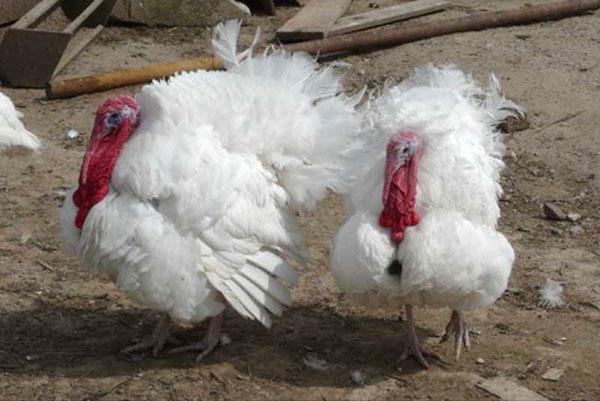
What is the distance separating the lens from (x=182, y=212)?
18.2 feet

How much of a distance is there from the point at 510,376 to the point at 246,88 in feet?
6.80

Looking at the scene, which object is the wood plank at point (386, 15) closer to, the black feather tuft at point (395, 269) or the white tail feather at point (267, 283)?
the white tail feather at point (267, 283)

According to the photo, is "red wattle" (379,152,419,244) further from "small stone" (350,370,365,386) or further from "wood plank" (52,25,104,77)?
"wood plank" (52,25,104,77)

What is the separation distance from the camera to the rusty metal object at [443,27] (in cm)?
1048

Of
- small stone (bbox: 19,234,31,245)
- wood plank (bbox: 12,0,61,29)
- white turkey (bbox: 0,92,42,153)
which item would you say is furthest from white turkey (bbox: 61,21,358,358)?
wood plank (bbox: 12,0,61,29)

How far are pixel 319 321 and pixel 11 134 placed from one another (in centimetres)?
229

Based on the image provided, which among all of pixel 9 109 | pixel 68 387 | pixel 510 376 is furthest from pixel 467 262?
pixel 9 109

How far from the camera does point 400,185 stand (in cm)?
555

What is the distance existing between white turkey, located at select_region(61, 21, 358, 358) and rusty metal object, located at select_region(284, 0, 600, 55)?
422 cm

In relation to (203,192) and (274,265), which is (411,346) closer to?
(274,265)

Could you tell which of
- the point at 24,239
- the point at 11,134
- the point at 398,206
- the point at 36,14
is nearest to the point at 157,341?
the point at 398,206

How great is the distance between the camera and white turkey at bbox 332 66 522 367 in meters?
5.47

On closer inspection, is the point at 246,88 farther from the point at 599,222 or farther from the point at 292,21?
the point at 292,21

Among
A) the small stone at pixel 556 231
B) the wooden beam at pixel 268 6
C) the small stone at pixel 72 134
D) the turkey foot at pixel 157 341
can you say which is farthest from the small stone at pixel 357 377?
the wooden beam at pixel 268 6
